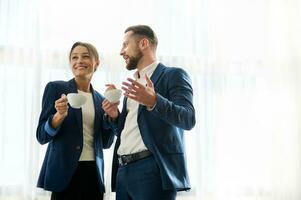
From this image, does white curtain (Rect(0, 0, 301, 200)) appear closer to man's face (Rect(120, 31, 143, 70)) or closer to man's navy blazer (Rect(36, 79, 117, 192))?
man's navy blazer (Rect(36, 79, 117, 192))

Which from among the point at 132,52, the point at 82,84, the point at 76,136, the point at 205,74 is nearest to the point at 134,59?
the point at 132,52

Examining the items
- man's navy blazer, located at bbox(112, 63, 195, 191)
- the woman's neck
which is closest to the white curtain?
the woman's neck

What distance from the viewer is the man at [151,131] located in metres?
1.61

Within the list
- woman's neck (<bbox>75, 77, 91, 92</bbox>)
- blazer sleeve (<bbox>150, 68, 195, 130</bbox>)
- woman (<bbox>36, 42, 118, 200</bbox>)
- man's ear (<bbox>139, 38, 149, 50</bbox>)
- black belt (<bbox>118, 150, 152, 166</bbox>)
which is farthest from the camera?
woman's neck (<bbox>75, 77, 91, 92</bbox>)

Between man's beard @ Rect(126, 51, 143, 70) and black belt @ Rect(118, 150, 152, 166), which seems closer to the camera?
black belt @ Rect(118, 150, 152, 166)

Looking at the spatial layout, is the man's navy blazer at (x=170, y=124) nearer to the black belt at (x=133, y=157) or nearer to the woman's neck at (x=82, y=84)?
the black belt at (x=133, y=157)

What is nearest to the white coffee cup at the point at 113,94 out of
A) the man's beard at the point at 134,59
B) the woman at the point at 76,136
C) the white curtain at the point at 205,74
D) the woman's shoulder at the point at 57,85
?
the woman at the point at 76,136

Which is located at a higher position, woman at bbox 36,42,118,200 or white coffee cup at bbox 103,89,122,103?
white coffee cup at bbox 103,89,122,103

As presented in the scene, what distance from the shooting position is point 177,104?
67.7 inches

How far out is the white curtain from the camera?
2.48m

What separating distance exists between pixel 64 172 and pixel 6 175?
0.76m

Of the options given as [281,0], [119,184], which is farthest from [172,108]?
[281,0]

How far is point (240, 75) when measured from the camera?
9.31ft

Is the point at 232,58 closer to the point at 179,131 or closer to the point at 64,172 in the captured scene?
the point at 179,131
